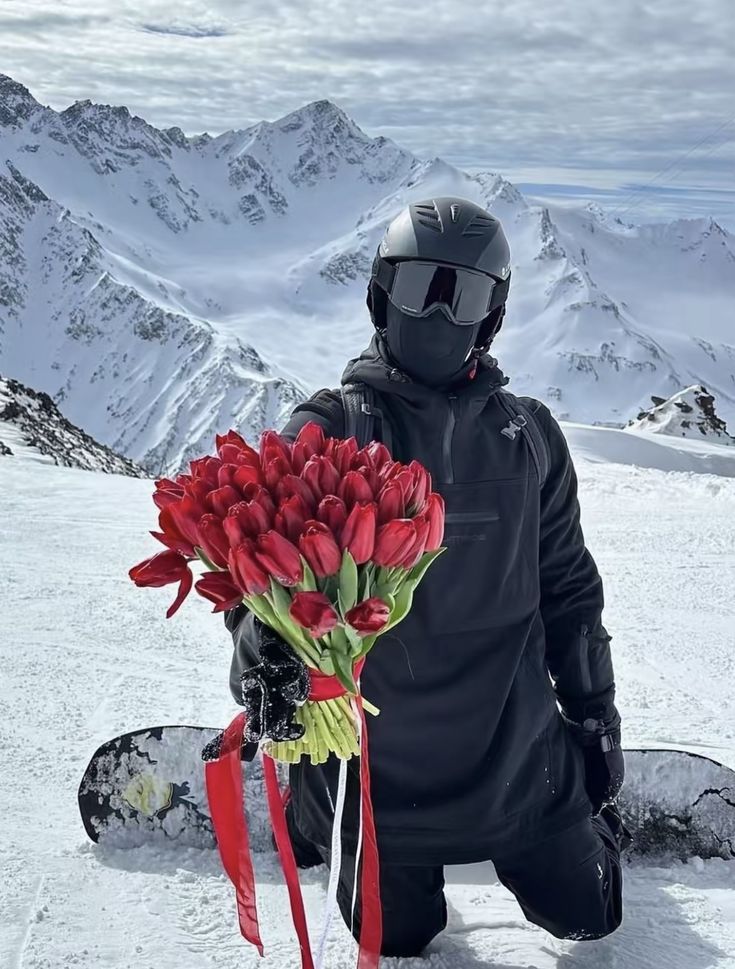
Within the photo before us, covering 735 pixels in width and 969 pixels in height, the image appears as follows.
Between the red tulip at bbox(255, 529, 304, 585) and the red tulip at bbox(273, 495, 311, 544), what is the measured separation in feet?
0.12

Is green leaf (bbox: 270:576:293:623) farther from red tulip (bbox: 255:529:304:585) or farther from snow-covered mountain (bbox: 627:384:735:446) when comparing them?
snow-covered mountain (bbox: 627:384:735:446)

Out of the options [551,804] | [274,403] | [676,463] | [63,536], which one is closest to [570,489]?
[551,804]

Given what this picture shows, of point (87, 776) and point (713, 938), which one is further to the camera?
point (87, 776)

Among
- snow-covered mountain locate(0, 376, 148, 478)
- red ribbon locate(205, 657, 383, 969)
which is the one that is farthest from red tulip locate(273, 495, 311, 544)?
snow-covered mountain locate(0, 376, 148, 478)

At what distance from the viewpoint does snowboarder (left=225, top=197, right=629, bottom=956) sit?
2346 mm

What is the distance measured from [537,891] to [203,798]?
1096 millimetres

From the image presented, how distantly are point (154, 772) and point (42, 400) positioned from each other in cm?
1601

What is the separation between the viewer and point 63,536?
290 inches

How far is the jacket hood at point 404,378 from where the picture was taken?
2402 mm

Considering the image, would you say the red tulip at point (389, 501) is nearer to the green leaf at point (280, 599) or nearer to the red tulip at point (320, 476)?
the red tulip at point (320, 476)

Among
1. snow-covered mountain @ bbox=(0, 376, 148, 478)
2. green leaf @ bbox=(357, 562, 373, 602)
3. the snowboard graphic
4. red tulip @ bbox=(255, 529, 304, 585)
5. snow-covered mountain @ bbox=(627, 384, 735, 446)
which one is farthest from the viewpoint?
snow-covered mountain @ bbox=(627, 384, 735, 446)

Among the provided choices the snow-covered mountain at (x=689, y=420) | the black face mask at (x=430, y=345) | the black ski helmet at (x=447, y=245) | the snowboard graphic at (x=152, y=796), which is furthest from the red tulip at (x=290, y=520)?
the snow-covered mountain at (x=689, y=420)

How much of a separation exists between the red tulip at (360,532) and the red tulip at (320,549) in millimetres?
25

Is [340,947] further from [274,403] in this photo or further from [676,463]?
[274,403]
